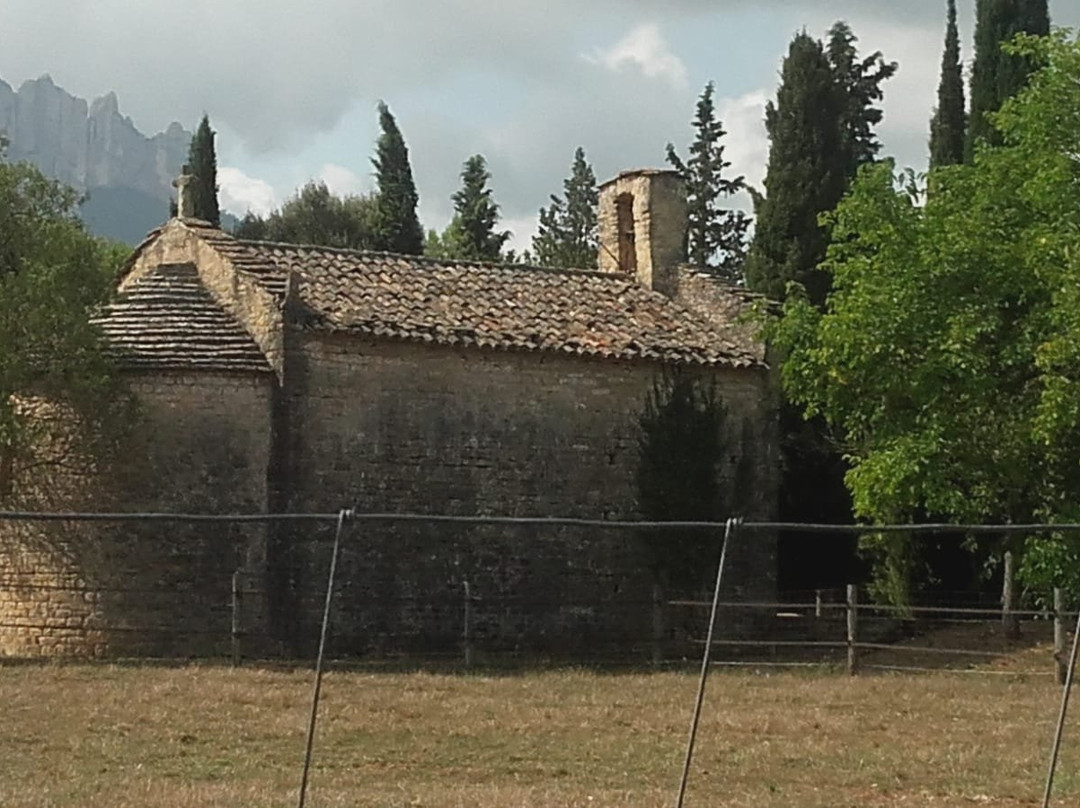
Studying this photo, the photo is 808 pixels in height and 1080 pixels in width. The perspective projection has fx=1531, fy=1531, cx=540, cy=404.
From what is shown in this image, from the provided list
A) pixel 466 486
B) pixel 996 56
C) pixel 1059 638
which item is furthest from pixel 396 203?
pixel 1059 638

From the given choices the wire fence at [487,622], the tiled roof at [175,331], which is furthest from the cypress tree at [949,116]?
the tiled roof at [175,331]

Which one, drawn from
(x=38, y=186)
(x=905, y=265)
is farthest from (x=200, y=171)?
(x=905, y=265)

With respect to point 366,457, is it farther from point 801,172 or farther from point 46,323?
point 801,172

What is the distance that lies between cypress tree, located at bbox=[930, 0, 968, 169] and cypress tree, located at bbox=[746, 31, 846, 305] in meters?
4.84

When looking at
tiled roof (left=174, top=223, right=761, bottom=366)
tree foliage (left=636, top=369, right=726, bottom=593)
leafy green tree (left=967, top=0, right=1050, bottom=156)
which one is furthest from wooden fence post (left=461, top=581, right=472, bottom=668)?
Result: leafy green tree (left=967, top=0, right=1050, bottom=156)

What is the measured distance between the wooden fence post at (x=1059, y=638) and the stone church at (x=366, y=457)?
286 inches

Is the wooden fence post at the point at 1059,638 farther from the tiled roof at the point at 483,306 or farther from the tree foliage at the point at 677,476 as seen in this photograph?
the tiled roof at the point at 483,306

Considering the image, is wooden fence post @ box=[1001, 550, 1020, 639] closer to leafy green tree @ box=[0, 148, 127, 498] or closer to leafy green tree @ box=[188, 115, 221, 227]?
leafy green tree @ box=[0, 148, 127, 498]

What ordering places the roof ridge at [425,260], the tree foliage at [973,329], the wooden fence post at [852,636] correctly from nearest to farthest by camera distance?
the wooden fence post at [852,636], the tree foliage at [973,329], the roof ridge at [425,260]

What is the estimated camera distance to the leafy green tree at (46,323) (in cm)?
2206

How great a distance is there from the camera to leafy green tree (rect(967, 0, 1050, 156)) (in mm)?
36312

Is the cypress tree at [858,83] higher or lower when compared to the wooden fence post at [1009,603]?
higher

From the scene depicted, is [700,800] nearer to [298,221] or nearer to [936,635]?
[936,635]

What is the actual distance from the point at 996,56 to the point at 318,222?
26.8 metres
